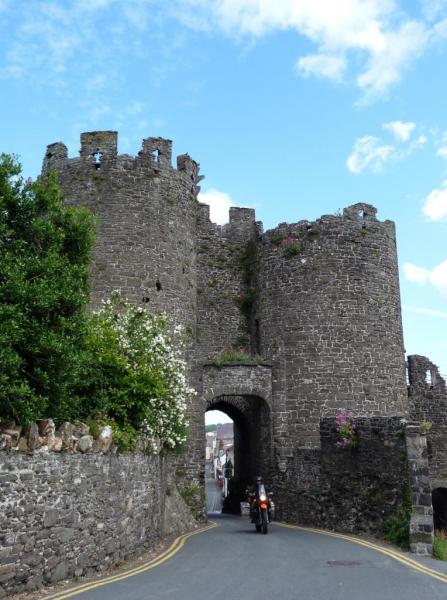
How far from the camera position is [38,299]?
38.0 ft

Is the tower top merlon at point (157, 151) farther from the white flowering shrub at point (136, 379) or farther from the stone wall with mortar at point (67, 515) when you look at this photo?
the stone wall with mortar at point (67, 515)

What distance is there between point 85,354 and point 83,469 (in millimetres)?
2203

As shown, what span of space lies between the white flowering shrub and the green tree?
2512mm

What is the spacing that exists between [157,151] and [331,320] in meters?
9.79

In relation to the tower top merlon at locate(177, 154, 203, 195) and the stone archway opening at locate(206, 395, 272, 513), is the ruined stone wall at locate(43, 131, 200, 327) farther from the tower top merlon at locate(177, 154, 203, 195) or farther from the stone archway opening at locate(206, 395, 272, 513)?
the stone archway opening at locate(206, 395, 272, 513)

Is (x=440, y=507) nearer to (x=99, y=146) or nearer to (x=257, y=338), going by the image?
(x=257, y=338)

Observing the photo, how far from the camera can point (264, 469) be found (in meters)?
27.5

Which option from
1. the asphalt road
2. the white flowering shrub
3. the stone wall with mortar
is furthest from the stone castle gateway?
the stone wall with mortar

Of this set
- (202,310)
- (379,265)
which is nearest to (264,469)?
(202,310)

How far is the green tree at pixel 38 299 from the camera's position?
431 inches

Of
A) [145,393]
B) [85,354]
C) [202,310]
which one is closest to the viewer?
[85,354]

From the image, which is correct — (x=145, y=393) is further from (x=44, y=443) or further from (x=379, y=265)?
(x=379, y=265)

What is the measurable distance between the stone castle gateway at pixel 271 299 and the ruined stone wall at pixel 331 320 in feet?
0.14

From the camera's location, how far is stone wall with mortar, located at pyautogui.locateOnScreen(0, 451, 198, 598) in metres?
10.0
